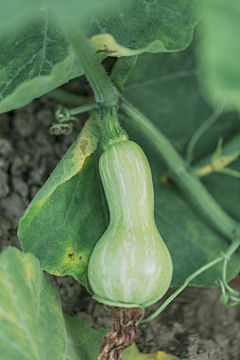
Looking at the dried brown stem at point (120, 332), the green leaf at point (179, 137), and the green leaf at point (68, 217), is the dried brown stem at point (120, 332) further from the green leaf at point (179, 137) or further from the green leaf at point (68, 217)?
the green leaf at point (179, 137)

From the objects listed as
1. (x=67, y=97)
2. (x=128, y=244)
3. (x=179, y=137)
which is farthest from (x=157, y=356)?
(x=67, y=97)

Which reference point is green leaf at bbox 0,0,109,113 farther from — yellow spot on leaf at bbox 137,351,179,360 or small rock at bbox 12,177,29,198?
yellow spot on leaf at bbox 137,351,179,360

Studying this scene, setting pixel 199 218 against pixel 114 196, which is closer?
pixel 114 196

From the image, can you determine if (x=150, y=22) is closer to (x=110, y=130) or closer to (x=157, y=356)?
(x=110, y=130)

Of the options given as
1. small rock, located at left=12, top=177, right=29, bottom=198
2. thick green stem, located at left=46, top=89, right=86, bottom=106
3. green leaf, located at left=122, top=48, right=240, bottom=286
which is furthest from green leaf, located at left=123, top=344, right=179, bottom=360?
thick green stem, located at left=46, top=89, right=86, bottom=106

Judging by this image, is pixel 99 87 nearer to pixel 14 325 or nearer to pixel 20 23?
pixel 20 23

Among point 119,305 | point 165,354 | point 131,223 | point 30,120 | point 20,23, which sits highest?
point 20,23

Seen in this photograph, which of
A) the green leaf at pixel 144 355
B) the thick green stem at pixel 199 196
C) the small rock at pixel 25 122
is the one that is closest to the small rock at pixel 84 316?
the green leaf at pixel 144 355

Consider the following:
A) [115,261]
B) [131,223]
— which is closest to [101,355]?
[115,261]
